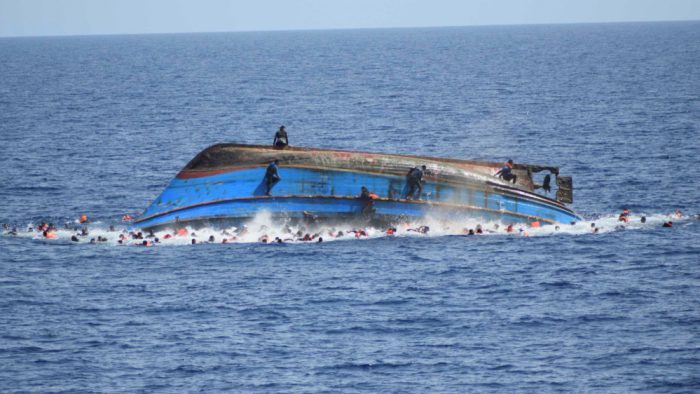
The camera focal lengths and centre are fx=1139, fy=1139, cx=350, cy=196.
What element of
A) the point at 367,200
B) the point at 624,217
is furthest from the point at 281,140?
the point at 624,217

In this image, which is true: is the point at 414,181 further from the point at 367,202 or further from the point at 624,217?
the point at 624,217

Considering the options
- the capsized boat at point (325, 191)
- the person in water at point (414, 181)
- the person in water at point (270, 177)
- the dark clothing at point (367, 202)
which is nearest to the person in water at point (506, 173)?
the capsized boat at point (325, 191)

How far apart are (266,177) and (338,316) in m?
16.9

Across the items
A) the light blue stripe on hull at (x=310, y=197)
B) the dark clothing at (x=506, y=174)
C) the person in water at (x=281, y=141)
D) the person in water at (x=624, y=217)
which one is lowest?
the person in water at (x=624, y=217)

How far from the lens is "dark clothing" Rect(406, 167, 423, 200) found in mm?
73062

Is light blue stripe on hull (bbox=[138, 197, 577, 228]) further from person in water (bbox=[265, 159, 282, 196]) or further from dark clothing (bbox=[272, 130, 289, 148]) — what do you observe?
dark clothing (bbox=[272, 130, 289, 148])

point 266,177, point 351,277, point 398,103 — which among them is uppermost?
point 398,103

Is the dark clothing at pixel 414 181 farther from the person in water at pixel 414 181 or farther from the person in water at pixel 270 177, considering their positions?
the person in water at pixel 270 177

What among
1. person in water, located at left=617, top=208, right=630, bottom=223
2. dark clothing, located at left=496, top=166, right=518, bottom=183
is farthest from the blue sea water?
dark clothing, located at left=496, top=166, right=518, bottom=183

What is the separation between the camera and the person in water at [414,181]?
73062 mm

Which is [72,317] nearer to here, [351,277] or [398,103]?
[351,277]

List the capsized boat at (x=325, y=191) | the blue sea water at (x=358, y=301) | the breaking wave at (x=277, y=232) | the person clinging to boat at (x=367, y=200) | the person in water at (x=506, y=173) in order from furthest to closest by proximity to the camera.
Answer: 1. the person in water at (x=506, y=173)
2. the capsized boat at (x=325, y=191)
3. the person clinging to boat at (x=367, y=200)
4. the breaking wave at (x=277, y=232)
5. the blue sea water at (x=358, y=301)

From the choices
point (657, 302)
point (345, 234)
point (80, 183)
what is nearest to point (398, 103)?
point (80, 183)

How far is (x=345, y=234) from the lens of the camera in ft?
238
